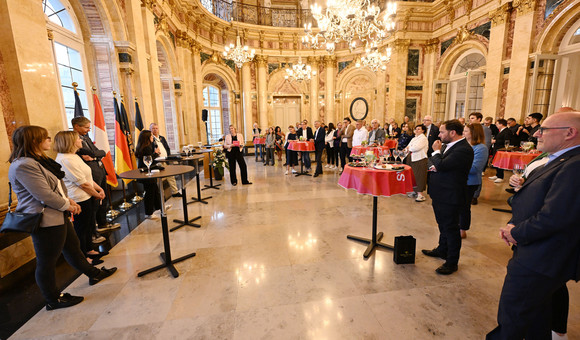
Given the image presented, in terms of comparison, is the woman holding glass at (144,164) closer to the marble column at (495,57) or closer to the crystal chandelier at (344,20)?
the crystal chandelier at (344,20)

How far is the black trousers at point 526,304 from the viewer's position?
1.44 meters

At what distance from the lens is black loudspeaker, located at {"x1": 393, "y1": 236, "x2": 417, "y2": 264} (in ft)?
9.61

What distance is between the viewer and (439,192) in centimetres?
274

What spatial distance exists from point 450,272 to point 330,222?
1.83m

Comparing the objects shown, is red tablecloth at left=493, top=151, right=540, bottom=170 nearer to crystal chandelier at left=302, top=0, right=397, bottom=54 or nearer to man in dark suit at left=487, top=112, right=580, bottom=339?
crystal chandelier at left=302, top=0, right=397, bottom=54

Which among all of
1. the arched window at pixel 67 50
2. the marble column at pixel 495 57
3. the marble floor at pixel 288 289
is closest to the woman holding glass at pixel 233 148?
the marble floor at pixel 288 289

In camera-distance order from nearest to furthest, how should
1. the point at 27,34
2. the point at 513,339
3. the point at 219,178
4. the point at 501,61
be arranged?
the point at 513,339
the point at 27,34
the point at 219,178
the point at 501,61

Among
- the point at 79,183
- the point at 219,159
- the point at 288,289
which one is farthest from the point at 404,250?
the point at 219,159

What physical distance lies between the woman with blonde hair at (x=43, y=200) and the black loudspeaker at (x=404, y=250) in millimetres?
3256

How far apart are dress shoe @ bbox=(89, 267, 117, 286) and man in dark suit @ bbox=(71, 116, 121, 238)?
97 cm

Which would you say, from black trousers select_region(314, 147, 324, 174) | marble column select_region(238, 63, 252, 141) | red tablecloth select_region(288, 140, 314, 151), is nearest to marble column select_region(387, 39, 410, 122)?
black trousers select_region(314, 147, 324, 174)

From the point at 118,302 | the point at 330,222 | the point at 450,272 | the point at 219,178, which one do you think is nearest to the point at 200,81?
the point at 219,178

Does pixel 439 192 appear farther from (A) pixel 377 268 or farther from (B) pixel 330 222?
(B) pixel 330 222

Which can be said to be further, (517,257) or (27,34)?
(27,34)
